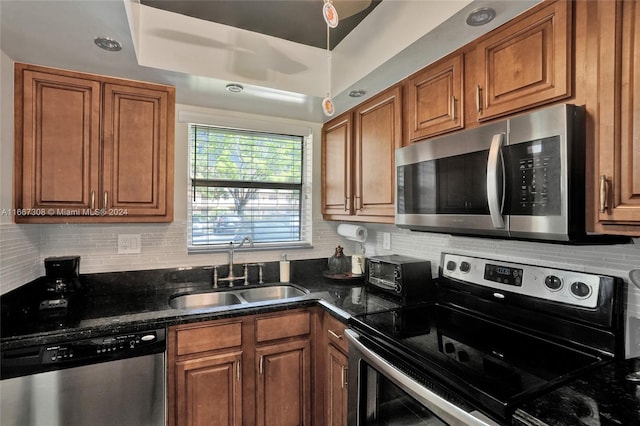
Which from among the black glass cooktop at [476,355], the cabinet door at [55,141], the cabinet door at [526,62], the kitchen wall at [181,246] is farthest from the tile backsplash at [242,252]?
the cabinet door at [526,62]

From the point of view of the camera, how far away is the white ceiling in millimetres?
1271

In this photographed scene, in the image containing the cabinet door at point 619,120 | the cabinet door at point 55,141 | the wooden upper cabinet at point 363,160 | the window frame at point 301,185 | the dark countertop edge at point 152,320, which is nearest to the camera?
the cabinet door at point 619,120

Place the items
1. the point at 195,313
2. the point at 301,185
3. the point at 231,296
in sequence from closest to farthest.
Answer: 1. the point at 195,313
2. the point at 231,296
3. the point at 301,185

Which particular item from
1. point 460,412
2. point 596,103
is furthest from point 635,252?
point 460,412

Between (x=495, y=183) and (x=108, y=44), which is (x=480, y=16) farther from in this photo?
(x=108, y=44)

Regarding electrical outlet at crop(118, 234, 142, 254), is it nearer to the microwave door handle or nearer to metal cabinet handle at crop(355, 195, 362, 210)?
metal cabinet handle at crop(355, 195, 362, 210)

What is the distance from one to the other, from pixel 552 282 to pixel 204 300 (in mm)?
1911

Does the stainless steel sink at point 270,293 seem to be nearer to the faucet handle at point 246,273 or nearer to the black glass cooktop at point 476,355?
the faucet handle at point 246,273

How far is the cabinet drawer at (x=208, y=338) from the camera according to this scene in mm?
1667

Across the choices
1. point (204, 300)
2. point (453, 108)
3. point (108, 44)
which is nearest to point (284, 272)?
point (204, 300)

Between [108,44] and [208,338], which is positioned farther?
[208,338]

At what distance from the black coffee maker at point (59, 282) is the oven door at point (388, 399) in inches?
59.6

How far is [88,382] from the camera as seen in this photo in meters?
1.46

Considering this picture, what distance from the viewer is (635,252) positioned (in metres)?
1.17
